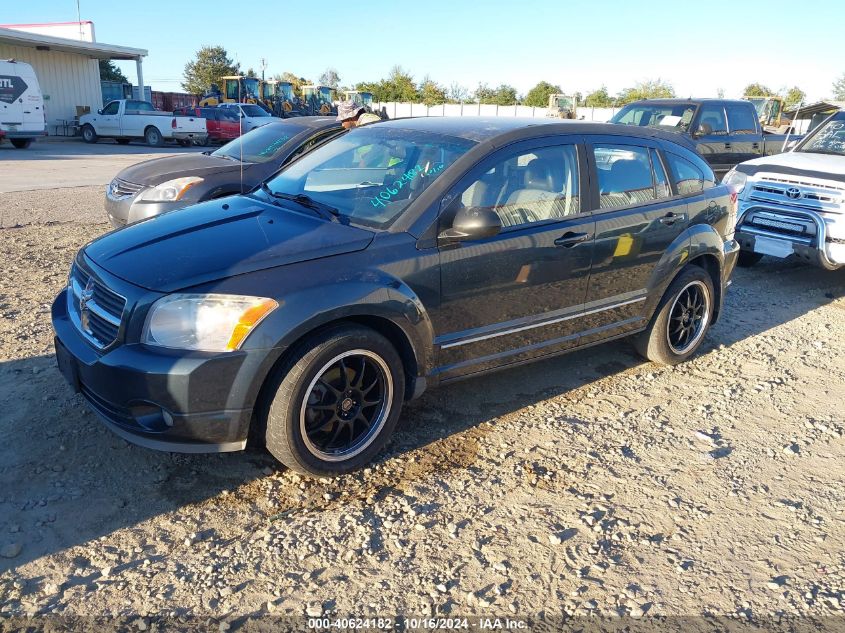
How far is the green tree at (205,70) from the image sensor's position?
57.1 m

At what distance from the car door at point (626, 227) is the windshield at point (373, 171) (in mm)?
1083

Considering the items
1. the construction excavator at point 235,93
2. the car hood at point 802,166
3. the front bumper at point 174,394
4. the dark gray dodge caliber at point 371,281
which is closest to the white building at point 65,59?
the construction excavator at point 235,93

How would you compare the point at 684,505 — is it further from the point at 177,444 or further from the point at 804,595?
the point at 177,444

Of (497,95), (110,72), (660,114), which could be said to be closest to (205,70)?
(110,72)

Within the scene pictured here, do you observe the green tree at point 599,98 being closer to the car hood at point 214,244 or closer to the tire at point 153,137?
the tire at point 153,137

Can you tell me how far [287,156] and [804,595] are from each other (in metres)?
6.71

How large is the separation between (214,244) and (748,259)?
7250 millimetres

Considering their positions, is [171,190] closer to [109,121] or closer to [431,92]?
[109,121]

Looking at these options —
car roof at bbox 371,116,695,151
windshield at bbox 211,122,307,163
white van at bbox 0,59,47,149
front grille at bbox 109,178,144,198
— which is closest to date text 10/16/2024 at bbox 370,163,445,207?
car roof at bbox 371,116,695,151

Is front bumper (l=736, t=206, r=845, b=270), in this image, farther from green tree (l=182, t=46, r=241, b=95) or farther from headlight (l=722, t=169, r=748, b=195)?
green tree (l=182, t=46, r=241, b=95)

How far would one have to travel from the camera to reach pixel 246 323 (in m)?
3.04

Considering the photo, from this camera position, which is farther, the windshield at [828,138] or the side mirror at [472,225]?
the windshield at [828,138]

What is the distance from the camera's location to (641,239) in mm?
4625

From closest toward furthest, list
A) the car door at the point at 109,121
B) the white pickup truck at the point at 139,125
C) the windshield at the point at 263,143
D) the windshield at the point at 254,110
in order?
the windshield at the point at 263,143 → the white pickup truck at the point at 139,125 → the car door at the point at 109,121 → the windshield at the point at 254,110
